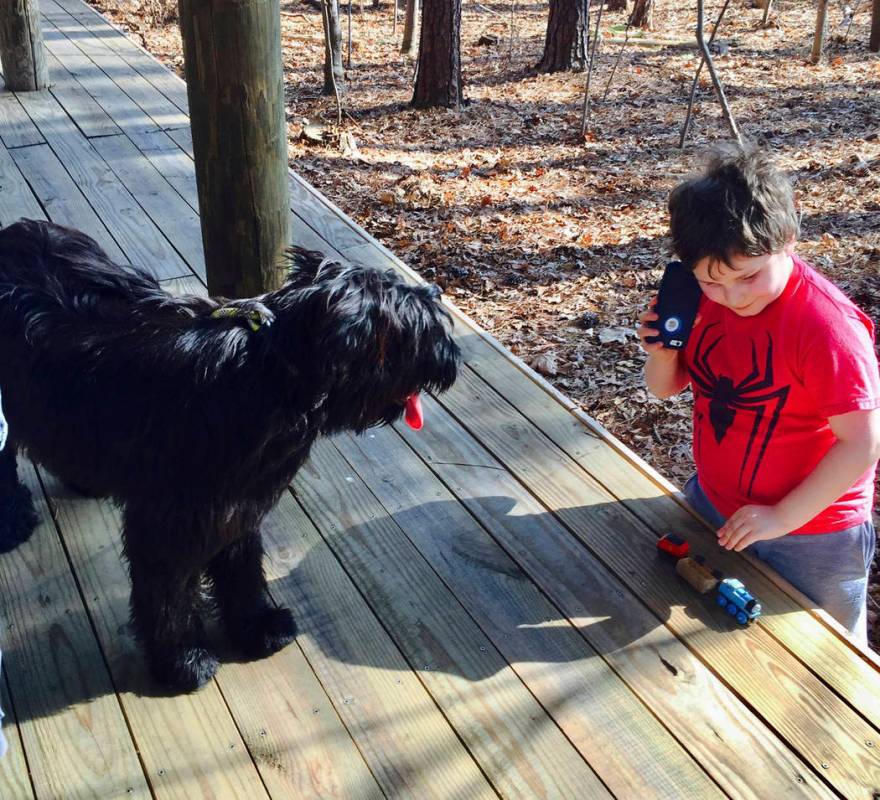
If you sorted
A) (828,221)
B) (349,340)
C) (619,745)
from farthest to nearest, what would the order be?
(828,221), (619,745), (349,340)

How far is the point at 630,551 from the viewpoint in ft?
8.93

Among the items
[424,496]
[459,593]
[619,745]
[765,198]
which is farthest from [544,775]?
[765,198]

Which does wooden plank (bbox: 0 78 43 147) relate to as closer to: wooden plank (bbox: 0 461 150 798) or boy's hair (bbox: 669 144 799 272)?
wooden plank (bbox: 0 461 150 798)

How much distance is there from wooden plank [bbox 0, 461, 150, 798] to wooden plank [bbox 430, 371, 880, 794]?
1470 mm

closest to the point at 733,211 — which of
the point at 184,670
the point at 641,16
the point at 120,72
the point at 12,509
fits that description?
the point at 184,670

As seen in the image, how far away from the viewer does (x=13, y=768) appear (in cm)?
205

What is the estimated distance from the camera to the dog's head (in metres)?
1.85

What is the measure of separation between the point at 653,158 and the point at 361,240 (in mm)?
3927

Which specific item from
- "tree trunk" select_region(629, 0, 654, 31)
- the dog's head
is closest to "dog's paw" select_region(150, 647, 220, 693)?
the dog's head

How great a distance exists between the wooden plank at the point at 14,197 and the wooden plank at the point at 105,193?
0.29 meters

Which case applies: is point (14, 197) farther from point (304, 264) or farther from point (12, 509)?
point (304, 264)

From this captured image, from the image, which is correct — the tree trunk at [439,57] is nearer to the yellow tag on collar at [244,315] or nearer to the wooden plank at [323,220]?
the wooden plank at [323,220]

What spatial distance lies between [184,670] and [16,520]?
0.89 meters

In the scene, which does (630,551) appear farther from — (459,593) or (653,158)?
(653,158)
